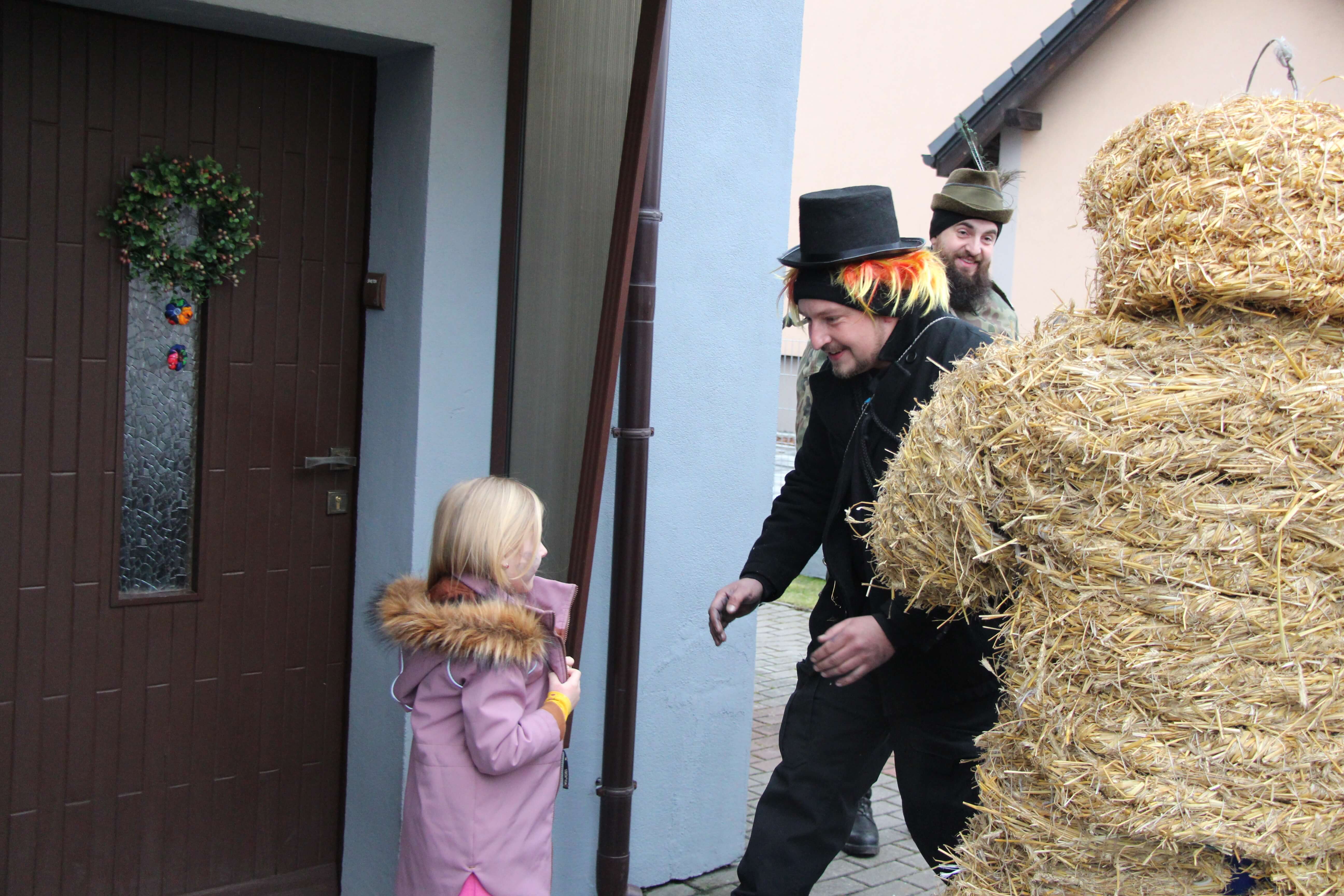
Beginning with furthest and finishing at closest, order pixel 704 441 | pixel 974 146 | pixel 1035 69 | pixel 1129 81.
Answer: pixel 1129 81
pixel 1035 69
pixel 974 146
pixel 704 441

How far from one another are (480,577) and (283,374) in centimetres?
146

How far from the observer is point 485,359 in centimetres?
374

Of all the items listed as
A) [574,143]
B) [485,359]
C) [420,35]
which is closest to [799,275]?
[574,143]

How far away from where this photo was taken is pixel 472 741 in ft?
8.36

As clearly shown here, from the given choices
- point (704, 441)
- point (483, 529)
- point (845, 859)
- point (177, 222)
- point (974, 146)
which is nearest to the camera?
point (483, 529)

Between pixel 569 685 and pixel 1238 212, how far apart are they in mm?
1789

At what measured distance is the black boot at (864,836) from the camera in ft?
14.7

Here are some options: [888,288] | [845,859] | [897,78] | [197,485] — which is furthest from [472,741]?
[897,78]

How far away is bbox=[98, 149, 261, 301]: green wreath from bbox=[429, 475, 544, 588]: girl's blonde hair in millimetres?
1391

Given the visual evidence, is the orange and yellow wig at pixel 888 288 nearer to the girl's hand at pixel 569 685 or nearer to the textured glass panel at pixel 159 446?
the girl's hand at pixel 569 685

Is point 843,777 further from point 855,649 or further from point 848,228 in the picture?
point 848,228

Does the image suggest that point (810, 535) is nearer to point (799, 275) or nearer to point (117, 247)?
point (799, 275)

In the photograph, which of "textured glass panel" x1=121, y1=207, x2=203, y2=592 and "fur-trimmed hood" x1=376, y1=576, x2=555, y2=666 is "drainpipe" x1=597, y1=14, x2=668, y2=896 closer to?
"fur-trimmed hood" x1=376, y1=576, x2=555, y2=666

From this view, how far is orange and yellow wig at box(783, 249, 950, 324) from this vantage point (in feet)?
9.79
